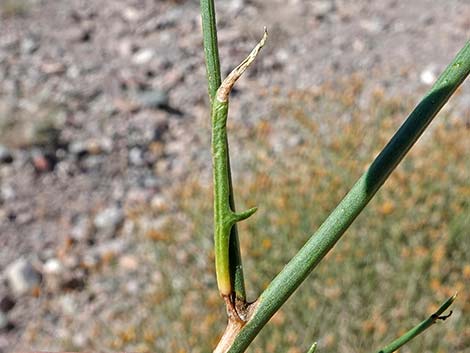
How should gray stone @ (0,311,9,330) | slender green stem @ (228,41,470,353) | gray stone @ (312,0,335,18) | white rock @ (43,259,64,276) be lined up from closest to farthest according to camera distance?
1. slender green stem @ (228,41,470,353)
2. gray stone @ (0,311,9,330)
3. white rock @ (43,259,64,276)
4. gray stone @ (312,0,335,18)

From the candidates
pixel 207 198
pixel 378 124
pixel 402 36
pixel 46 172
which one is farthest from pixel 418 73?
pixel 46 172

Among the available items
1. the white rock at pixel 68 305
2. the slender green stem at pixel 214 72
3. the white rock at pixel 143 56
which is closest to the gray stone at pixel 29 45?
the white rock at pixel 143 56

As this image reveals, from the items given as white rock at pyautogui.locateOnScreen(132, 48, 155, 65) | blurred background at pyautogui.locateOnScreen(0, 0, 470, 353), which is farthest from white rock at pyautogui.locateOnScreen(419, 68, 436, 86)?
white rock at pyautogui.locateOnScreen(132, 48, 155, 65)

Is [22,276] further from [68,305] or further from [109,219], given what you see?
[109,219]

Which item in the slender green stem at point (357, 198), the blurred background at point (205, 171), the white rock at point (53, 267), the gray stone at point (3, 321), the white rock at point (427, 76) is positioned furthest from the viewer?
the white rock at point (427, 76)

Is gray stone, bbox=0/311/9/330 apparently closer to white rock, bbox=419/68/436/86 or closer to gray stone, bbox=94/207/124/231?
gray stone, bbox=94/207/124/231

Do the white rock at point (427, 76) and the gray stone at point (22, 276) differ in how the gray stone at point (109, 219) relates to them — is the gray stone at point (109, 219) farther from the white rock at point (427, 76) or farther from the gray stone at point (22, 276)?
the white rock at point (427, 76)
